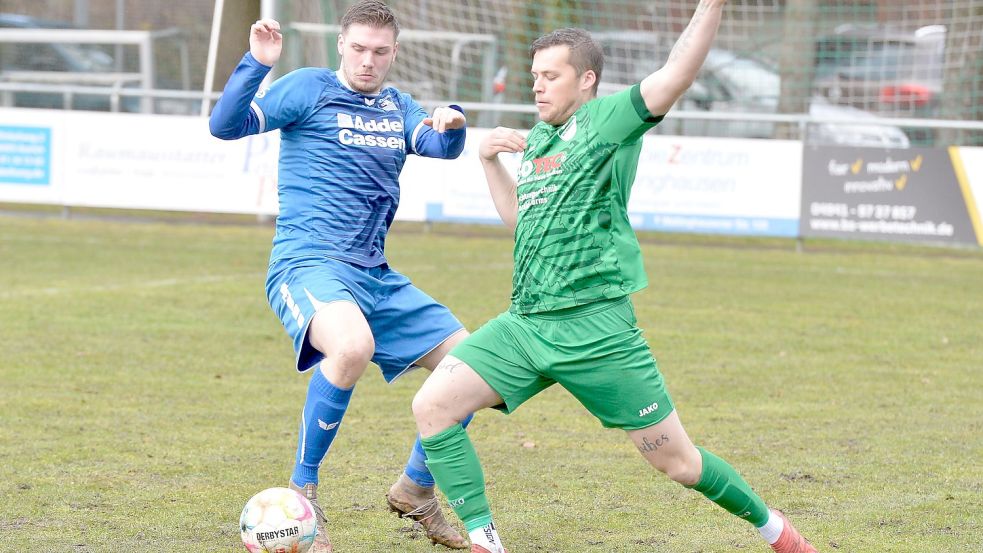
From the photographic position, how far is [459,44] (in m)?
19.4

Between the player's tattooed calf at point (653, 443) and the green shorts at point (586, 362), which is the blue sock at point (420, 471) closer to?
the green shorts at point (586, 362)

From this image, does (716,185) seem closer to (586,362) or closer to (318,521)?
(318,521)

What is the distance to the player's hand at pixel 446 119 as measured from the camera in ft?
16.5

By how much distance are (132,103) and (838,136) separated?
1049cm

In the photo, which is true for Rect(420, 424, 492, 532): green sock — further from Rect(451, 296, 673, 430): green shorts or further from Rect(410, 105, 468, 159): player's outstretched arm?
Rect(410, 105, 468, 159): player's outstretched arm

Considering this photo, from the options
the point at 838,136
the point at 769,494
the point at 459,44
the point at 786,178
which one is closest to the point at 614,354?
the point at 769,494

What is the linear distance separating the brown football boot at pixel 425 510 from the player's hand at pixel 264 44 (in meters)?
1.66

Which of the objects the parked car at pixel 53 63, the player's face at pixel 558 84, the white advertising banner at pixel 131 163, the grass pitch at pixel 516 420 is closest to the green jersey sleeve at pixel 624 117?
the player's face at pixel 558 84

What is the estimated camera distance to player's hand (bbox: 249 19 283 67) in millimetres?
5004

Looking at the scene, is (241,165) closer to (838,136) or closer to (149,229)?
(149,229)

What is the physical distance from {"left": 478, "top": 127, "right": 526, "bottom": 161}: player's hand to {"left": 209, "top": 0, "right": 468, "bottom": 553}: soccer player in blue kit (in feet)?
1.68

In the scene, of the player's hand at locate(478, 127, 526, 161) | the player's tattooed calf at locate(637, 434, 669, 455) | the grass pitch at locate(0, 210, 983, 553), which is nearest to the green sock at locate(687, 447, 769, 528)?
the player's tattooed calf at locate(637, 434, 669, 455)

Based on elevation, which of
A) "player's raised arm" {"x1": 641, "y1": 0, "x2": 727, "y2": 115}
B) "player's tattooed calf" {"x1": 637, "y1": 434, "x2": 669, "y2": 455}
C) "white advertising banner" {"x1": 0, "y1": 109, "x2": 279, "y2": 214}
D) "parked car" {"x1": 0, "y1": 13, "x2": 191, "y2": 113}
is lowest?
"parked car" {"x1": 0, "y1": 13, "x2": 191, "y2": 113}

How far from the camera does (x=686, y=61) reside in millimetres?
3984
